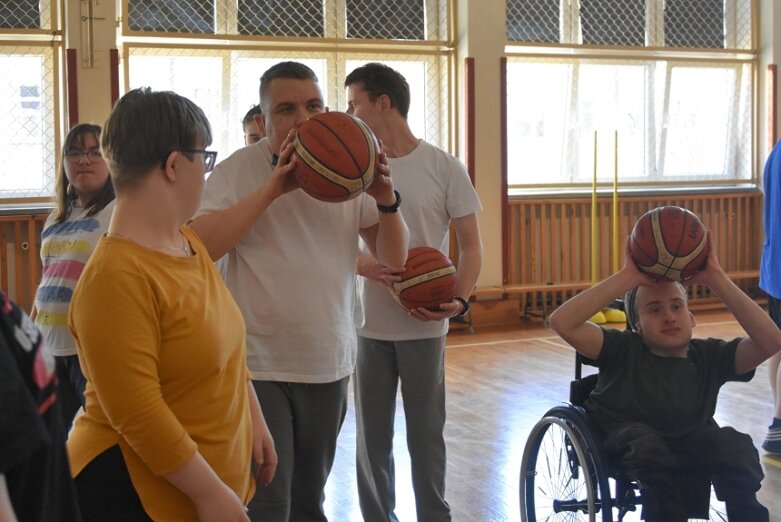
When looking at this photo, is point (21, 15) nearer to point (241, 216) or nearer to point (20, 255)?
point (20, 255)

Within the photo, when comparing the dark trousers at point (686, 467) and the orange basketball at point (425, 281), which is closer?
the dark trousers at point (686, 467)

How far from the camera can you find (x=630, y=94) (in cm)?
815

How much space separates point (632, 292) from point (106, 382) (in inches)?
65.8

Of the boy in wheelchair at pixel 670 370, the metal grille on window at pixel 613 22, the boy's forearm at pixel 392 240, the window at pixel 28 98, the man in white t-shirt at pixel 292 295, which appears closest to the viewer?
the man in white t-shirt at pixel 292 295

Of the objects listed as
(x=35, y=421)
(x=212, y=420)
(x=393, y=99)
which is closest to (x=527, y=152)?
(x=393, y=99)

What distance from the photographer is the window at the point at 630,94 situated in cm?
782

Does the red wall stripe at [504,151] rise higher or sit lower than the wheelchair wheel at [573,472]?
higher

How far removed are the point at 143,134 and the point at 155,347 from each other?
0.34 meters

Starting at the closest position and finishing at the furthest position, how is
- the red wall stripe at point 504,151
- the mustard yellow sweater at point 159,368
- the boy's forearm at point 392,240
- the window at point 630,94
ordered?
the mustard yellow sweater at point 159,368 < the boy's forearm at point 392,240 < the red wall stripe at point 504,151 < the window at point 630,94

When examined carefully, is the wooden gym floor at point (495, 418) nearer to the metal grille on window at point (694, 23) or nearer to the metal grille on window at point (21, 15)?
the metal grille on window at point (694, 23)

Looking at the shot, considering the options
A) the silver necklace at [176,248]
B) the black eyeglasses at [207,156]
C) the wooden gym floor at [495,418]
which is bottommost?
the wooden gym floor at [495,418]

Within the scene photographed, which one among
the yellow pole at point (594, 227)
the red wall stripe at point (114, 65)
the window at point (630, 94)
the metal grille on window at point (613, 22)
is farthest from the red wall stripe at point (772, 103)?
the red wall stripe at point (114, 65)

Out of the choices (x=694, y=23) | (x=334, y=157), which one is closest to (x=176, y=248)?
(x=334, y=157)

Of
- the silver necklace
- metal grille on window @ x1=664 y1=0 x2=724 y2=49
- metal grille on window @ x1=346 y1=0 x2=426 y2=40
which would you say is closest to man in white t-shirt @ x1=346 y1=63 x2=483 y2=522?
the silver necklace
